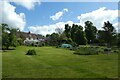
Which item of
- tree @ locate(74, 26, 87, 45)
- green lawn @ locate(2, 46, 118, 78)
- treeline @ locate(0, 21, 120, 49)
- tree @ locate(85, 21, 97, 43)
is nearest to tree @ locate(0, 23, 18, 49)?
treeline @ locate(0, 21, 120, 49)

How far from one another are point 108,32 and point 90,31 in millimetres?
12543

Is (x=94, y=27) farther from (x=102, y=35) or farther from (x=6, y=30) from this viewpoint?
(x=6, y=30)

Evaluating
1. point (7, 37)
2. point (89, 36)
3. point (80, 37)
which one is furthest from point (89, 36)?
point (7, 37)

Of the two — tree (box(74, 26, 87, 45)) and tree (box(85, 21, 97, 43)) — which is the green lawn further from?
tree (box(85, 21, 97, 43))

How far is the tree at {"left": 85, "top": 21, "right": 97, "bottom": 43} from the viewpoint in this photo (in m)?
109

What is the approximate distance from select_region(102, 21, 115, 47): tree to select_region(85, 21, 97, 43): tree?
6.38 meters

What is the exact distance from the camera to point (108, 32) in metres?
98.0

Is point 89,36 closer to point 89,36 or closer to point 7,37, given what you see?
point 89,36

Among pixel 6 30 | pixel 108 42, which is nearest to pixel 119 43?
pixel 108 42

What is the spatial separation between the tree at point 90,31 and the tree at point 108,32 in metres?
6.38

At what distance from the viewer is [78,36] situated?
101125 millimetres

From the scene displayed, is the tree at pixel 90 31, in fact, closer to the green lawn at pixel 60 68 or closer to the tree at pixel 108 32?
the tree at pixel 108 32

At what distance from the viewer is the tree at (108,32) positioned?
95438mm

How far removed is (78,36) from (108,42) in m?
12.5
